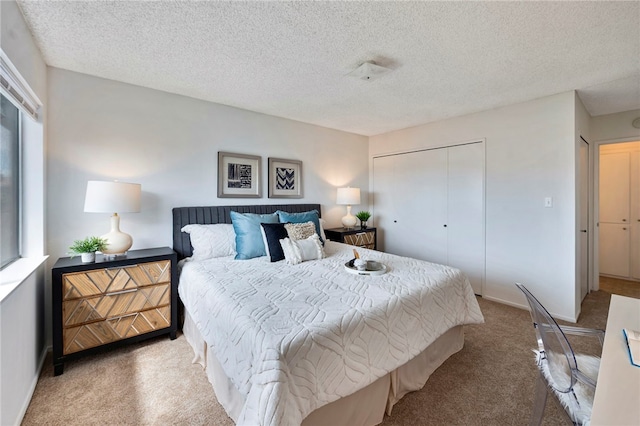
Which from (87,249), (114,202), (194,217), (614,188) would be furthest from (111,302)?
(614,188)

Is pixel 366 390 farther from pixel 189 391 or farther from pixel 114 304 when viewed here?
pixel 114 304

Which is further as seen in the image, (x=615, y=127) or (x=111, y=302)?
(x=615, y=127)

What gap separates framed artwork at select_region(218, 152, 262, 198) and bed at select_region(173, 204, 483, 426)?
1106mm

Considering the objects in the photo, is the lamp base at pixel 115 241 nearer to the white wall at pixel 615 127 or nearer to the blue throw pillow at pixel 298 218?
the blue throw pillow at pixel 298 218

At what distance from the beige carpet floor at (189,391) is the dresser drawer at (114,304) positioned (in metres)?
0.37

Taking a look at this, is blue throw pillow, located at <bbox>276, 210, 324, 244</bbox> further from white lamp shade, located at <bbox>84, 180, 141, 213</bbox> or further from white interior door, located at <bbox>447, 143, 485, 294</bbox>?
white interior door, located at <bbox>447, 143, 485, 294</bbox>

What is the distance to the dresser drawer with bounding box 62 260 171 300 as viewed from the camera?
2.02m

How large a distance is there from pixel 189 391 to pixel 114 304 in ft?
3.19

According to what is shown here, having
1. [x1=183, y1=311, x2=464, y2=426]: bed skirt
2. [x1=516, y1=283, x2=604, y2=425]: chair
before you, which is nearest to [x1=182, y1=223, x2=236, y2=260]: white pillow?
[x1=183, y1=311, x2=464, y2=426]: bed skirt

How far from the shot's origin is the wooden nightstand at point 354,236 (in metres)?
3.93

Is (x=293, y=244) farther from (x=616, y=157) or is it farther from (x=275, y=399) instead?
(x=616, y=157)

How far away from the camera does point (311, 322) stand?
1347mm

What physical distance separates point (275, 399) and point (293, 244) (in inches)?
61.6

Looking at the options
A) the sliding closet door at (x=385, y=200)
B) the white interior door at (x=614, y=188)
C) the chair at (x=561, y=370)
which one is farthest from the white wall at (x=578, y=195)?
the sliding closet door at (x=385, y=200)
